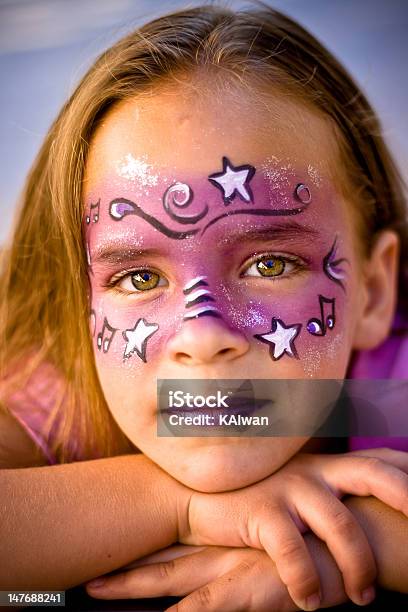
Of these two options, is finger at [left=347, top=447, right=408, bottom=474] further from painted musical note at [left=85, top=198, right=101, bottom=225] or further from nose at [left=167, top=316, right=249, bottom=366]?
painted musical note at [left=85, top=198, right=101, bottom=225]

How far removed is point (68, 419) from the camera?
3.95 feet

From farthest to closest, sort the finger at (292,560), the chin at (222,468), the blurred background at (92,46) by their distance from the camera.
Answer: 1. the blurred background at (92,46)
2. the chin at (222,468)
3. the finger at (292,560)

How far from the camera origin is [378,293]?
120 cm

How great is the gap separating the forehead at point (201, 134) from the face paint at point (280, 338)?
0.24 m

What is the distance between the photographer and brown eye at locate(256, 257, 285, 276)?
98cm

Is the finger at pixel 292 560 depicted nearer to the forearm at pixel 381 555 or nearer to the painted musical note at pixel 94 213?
the forearm at pixel 381 555

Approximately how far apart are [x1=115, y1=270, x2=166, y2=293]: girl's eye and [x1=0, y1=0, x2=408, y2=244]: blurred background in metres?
0.32

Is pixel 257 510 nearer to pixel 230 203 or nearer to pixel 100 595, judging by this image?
pixel 100 595

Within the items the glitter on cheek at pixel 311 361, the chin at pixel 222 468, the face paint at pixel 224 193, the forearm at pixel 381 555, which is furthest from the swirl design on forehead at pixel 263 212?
the forearm at pixel 381 555

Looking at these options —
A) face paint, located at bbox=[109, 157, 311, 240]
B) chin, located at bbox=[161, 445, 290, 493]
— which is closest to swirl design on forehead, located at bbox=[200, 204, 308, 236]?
face paint, located at bbox=[109, 157, 311, 240]

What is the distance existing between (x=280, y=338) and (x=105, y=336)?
282 mm

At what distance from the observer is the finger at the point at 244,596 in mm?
863

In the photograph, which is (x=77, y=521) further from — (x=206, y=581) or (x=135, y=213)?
(x=135, y=213)

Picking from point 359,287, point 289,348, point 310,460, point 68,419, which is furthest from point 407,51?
point 68,419
